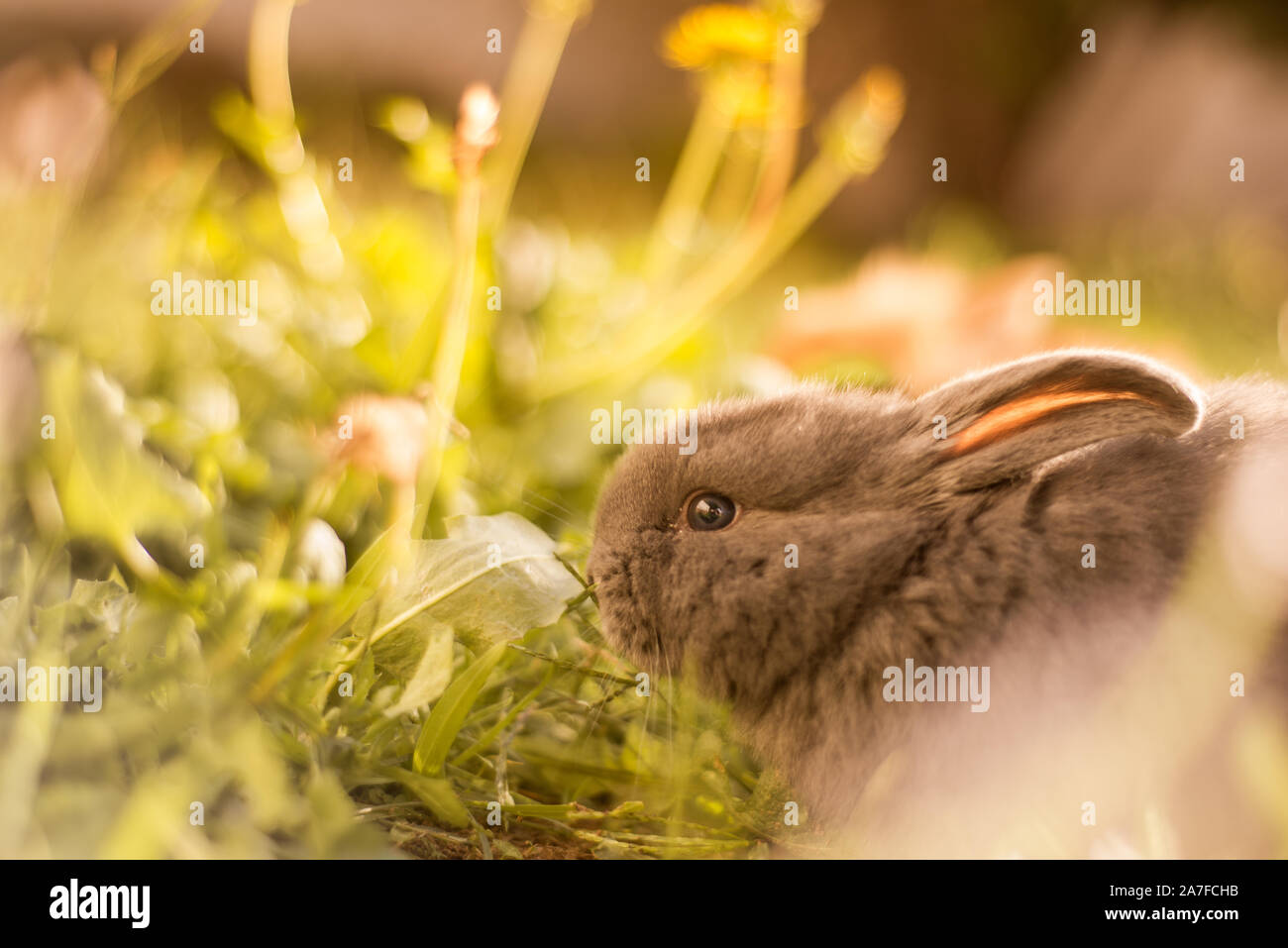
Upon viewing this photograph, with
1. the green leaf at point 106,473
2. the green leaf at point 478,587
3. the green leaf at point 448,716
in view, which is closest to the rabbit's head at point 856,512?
the green leaf at point 478,587

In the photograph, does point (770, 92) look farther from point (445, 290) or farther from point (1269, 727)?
point (1269, 727)

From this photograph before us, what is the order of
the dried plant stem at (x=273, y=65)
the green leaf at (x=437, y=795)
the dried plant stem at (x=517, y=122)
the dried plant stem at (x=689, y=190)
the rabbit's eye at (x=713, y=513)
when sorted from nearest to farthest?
1. the green leaf at (x=437, y=795)
2. the rabbit's eye at (x=713, y=513)
3. the dried plant stem at (x=273, y=65)
4. the dried plant stem at (x=517, y=122)
5. the dried plant stem at (x=689, y=190)

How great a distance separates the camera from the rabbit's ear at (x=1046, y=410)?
1551mm

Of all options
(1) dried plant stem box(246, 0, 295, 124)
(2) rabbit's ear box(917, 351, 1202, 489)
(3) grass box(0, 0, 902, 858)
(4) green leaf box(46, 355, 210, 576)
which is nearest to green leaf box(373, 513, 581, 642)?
(3) grass box(0, 0, 902, 858)

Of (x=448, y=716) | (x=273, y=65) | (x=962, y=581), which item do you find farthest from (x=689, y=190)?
(x=448, y=716)

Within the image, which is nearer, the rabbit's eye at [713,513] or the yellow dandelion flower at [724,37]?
the rabbit's eye at [713,513]

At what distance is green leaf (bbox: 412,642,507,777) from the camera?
1615mm

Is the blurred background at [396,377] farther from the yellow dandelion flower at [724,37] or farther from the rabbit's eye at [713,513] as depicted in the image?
the rabbit's eye at [713,513]

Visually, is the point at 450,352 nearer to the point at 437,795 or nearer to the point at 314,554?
the point at 314,554

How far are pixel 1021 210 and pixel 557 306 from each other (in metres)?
4.50

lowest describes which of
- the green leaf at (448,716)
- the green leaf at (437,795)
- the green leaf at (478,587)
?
the green leaf at (437,795)

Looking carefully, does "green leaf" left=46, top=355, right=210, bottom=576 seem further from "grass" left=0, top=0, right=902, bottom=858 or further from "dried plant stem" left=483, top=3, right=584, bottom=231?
"dried plant stem" left=483, top=3, right=584, bottom=231

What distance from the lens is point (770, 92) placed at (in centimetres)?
315
